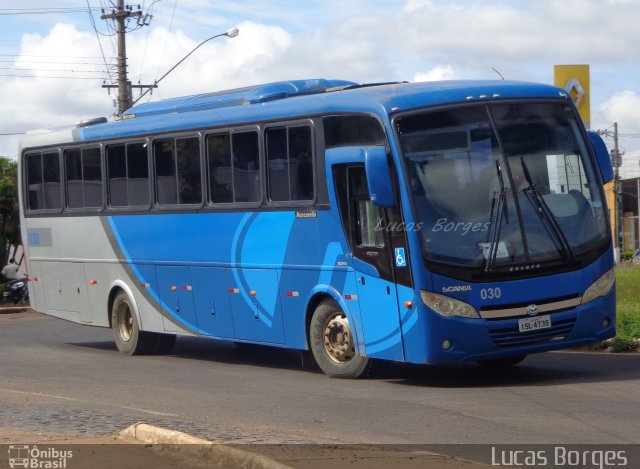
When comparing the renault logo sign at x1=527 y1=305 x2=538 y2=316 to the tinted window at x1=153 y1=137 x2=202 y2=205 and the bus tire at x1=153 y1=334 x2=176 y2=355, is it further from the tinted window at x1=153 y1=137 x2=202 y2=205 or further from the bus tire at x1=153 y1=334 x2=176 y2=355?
the bus tire at x1=153 y1=334 x2=176 y2=355

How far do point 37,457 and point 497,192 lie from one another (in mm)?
6121

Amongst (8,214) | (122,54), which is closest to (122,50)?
(122,54)

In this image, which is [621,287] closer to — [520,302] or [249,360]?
[249,360]

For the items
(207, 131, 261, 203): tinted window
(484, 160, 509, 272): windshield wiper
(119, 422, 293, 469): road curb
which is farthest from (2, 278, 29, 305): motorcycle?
(119, 422, 293, 469): road curb

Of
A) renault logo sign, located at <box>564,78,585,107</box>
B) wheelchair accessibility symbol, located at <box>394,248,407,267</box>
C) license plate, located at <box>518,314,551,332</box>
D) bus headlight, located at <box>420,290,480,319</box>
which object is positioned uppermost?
renault logo sign, located at <box>564,78,585,107</box>

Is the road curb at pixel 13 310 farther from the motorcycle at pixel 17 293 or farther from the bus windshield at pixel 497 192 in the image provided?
the bus windshield at pixel 497 192

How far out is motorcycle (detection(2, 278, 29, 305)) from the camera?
33.5 metres

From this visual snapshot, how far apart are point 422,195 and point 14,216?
26.8 m

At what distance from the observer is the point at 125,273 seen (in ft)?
59.7

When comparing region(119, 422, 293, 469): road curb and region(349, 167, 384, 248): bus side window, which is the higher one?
region(349, 167, 384, 248): bus side window

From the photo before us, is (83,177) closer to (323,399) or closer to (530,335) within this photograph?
(323,399)

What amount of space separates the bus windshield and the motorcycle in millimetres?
22900

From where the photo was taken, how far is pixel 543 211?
41.8 ft

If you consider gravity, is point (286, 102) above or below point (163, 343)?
above
